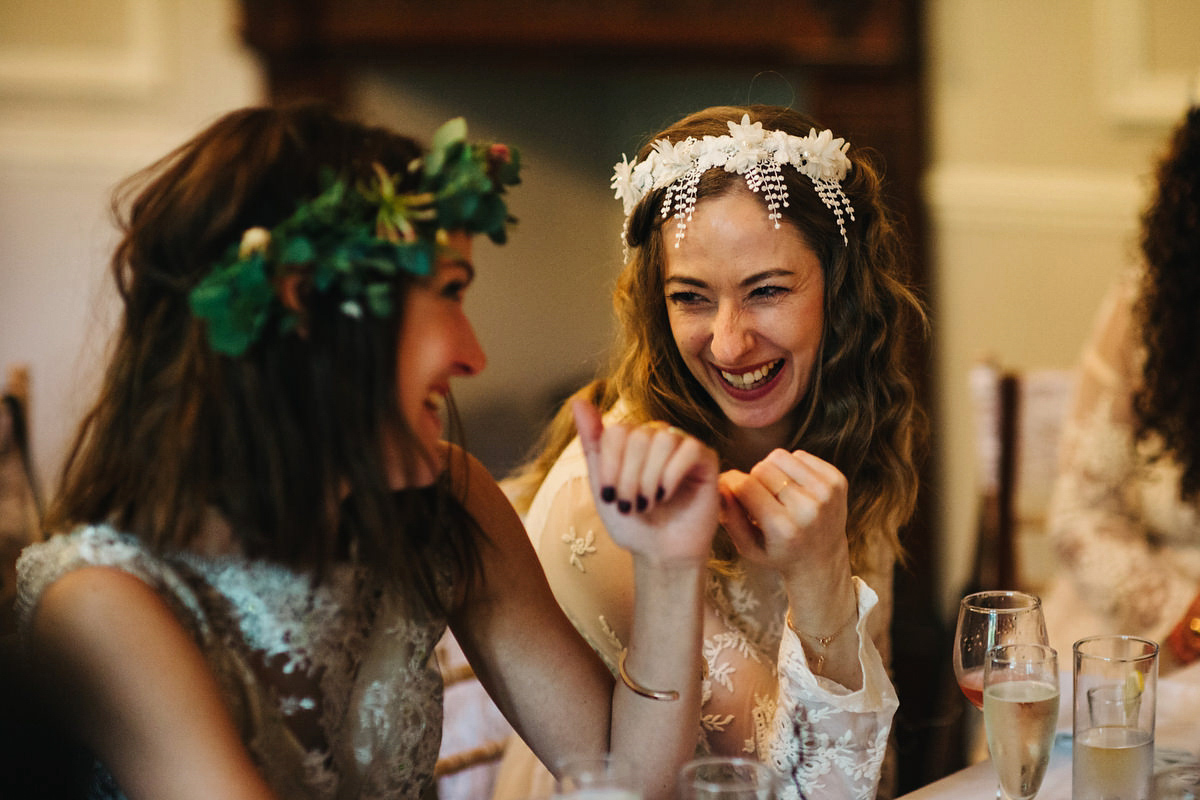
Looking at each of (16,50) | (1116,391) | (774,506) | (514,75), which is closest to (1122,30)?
(1116,391)

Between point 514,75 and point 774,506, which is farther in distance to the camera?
point 514,75

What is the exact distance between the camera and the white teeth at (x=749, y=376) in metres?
1.61

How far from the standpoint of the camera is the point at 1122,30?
3543 millimetres

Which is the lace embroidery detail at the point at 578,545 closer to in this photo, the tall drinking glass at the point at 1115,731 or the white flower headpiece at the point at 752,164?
the white flower headpiece at the point at 752,164

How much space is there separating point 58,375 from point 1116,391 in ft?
10.2

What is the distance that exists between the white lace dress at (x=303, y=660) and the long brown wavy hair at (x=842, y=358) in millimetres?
534

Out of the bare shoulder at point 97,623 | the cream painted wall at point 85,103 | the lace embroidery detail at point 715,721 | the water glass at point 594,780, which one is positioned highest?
the cream painted wall at point 85,103

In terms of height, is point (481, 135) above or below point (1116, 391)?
above

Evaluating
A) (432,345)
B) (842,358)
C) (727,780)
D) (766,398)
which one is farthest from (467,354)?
(842,358)

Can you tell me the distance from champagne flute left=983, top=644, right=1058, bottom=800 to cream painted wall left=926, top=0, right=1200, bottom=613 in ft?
8.52

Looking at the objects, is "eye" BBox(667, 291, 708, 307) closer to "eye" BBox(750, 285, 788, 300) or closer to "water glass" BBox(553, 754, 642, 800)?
"eye" BBox(750, 285, 788, 300)

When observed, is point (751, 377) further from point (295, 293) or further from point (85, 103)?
point (85, 103)

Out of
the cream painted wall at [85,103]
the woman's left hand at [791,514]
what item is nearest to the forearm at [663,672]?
the woman's left hand at [791,514]

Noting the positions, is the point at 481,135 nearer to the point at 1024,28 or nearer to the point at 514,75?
the point at 514,75
